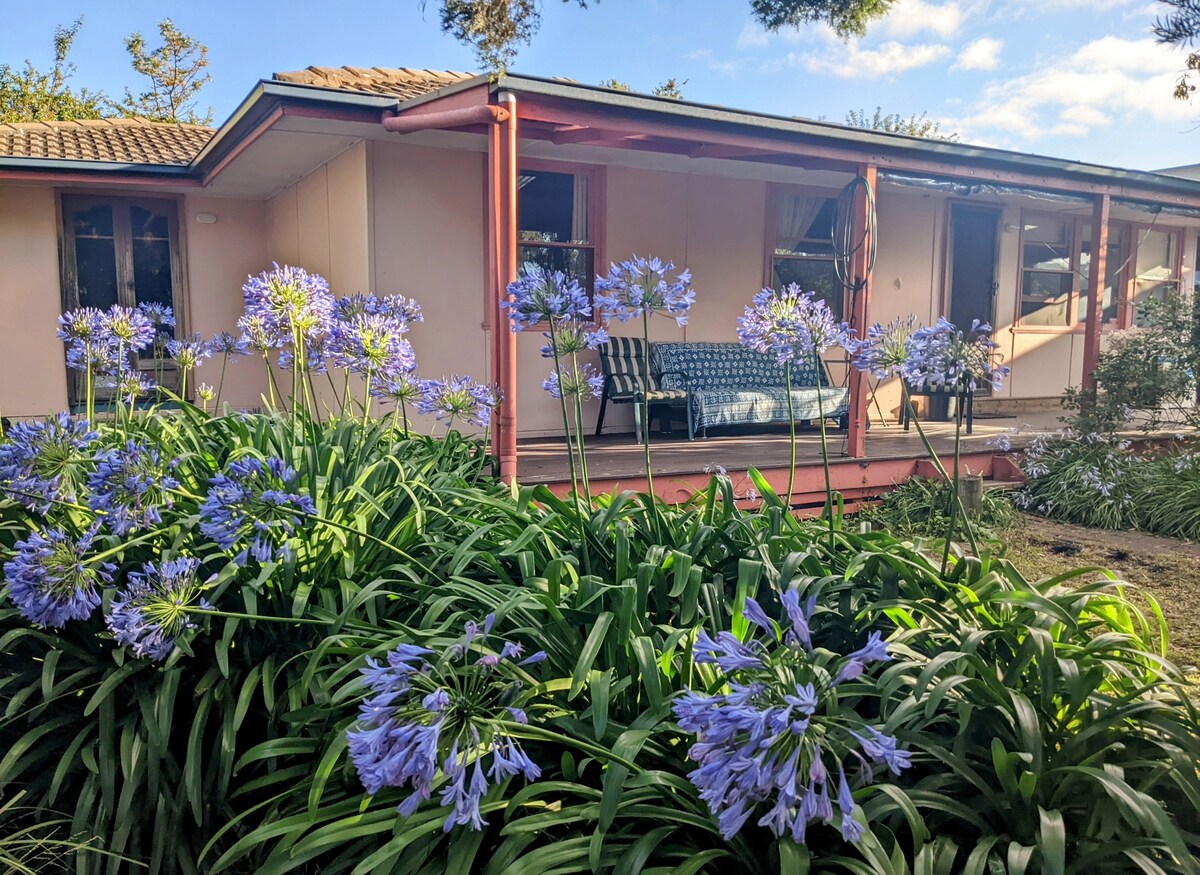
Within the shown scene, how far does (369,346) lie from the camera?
3129 millimetres

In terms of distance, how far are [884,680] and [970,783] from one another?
26cm

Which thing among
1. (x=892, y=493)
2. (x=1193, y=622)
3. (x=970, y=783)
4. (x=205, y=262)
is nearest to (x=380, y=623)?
(x=970, y=783)

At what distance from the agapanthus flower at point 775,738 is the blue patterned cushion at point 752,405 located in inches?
246

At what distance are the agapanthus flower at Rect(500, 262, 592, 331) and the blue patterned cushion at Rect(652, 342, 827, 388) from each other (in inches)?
213

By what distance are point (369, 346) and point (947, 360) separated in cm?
202

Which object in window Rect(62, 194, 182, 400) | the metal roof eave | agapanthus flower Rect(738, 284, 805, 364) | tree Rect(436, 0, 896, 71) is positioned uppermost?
tree Rect(436, 0, 896, 71)

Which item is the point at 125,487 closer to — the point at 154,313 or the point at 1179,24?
the point at 154,313

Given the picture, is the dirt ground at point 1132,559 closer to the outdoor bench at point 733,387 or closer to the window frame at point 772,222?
the outdoor bench at point 733,387

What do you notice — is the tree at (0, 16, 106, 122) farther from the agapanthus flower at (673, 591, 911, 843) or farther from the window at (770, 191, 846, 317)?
the agapanthus flower at (673, 591, 911, 843)

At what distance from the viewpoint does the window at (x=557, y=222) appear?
7.73 metres

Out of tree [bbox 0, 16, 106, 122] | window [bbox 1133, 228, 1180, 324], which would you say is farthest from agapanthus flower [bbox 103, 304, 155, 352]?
tree [bbox 0, 16, 106, 122]

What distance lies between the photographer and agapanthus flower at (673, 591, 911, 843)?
1.13m

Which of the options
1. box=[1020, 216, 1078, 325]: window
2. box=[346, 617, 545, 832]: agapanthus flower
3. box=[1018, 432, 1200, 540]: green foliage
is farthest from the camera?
box=[1020, 216, 1078, 325]: window

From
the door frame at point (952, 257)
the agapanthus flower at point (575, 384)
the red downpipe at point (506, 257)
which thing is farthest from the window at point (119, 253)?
the door frame at point (952, 257)
